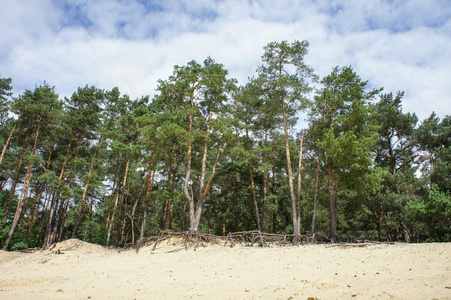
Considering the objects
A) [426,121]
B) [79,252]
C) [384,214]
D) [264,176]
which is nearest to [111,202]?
[79,252]

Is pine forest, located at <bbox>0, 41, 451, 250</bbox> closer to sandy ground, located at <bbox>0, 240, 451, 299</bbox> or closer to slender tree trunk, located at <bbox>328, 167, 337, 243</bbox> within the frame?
slender tree trunk, located at <bbox>328, 167, 337, 243</bbox>

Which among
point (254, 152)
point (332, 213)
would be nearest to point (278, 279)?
point (332, 213)

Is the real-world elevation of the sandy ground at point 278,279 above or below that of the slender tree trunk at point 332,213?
below

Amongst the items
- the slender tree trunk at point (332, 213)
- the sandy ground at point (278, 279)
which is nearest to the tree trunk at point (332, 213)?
the slender tree trunk at point (332, 213)

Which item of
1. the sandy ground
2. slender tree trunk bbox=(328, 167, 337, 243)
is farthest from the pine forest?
the sandy ground

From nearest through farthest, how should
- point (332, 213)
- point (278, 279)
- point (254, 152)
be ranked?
point (278, 279)
point (332, 213)
point (254, 152)

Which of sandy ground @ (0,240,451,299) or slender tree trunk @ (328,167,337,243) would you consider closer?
sandy ground @ (0,240,451,299)

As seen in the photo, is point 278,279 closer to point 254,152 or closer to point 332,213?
point 332,213

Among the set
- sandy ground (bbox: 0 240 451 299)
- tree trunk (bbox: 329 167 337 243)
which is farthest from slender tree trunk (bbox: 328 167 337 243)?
Answer: sandy ground (bbox: 0 240 451 299)

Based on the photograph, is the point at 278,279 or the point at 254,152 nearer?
the point at 278,279

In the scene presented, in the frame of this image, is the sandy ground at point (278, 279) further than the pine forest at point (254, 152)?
No

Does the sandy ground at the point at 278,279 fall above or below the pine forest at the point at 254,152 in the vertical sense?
below

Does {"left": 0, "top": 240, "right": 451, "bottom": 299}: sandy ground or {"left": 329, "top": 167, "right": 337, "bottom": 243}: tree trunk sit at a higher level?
{"left": 329, "top": 167, "right": 337, "bottom": 243}: tree trunk

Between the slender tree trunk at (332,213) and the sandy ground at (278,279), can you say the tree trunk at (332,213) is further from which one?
the sandy ground at (278,279)
